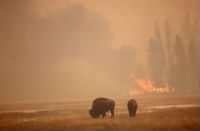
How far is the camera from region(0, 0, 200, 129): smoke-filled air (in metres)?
2.31

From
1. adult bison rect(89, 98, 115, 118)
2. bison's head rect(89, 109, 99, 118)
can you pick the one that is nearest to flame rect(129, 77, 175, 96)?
adult bison rect(89, 98, 115, 118)

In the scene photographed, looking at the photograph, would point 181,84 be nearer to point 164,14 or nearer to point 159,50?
point 159,50

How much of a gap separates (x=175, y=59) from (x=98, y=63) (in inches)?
22.4

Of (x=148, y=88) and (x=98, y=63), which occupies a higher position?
(x=98, y=63)

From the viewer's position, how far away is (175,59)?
7.80ft

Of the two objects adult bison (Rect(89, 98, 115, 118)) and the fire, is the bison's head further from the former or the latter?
the fire

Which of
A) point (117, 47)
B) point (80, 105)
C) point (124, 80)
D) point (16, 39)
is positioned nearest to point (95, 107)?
point (80, 105)

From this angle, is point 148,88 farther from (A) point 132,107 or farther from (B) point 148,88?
(A) point 132,107

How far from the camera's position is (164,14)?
243 centimetres

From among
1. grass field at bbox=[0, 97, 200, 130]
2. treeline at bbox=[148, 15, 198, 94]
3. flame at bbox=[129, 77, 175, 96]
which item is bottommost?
grass field at bbox=[0, 97, 200, 130]

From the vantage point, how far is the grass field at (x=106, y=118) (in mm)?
2279

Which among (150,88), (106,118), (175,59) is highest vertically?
(175,59)

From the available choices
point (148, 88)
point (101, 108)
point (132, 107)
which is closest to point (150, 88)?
point (148, 88)

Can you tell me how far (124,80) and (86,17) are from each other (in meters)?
0.55
